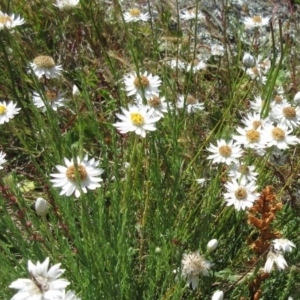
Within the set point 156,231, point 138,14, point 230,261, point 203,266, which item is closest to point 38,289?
point 203,266

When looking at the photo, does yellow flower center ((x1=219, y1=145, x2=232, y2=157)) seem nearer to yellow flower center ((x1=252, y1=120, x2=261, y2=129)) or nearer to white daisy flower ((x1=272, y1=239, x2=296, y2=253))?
yellow flower center ((x1=252, y1=120, x2=261, y2=129))

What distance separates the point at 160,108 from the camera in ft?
5.09

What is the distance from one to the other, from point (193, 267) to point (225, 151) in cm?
Result: 38

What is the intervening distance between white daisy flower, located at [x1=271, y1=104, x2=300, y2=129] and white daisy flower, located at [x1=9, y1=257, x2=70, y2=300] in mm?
875

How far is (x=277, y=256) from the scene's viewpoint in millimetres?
1131

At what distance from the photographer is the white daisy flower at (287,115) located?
154 cm

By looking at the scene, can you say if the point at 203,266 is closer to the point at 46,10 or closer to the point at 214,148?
Answer: the point at 214,148

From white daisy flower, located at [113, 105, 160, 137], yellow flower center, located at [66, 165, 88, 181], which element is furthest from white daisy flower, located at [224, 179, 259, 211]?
yellow flower center, located at [66, 165, 88, 181]

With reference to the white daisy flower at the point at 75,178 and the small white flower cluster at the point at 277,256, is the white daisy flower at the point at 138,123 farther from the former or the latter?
the small white flower cluster at the point at 277,256

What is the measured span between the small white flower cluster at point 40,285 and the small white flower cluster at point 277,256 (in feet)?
1.46

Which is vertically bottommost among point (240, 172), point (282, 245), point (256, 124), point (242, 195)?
point (282, 245)

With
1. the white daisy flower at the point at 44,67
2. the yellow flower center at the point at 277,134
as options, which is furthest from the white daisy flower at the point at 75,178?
the white daisy flower at the point at 44,67

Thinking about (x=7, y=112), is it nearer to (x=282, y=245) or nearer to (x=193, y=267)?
(x=193, y=267)

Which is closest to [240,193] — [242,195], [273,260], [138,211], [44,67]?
[242,195]
